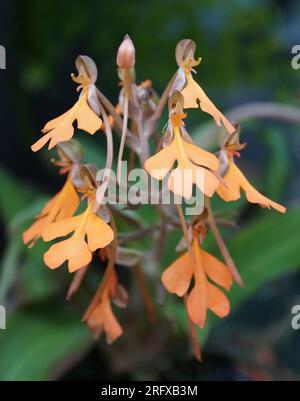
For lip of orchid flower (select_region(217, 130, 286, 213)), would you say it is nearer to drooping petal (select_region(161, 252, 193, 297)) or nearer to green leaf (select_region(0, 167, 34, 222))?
drooping petal (select_region(161, 252, 193, 297))

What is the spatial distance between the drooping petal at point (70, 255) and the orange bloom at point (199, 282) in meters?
0.06

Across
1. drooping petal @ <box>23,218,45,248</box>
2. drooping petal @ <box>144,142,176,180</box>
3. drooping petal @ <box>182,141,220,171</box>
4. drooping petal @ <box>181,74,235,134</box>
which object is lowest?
drooping petal @ <box>23,218,45,248</box>

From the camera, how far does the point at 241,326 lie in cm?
65

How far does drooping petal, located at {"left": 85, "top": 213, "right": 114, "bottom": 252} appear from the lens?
1.09 feet

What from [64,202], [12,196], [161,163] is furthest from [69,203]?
[12,196]

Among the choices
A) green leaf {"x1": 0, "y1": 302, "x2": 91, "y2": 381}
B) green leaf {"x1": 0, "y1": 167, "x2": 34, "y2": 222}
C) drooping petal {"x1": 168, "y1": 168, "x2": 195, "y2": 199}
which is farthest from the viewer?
green leaf {"x1": 0, "y1": 167, "x2": 34, "y2": 222}

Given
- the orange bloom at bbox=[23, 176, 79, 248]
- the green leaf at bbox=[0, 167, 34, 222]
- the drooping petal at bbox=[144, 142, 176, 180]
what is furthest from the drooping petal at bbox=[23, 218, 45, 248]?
the green leaf at bbox=[0, 167, 34, 222]

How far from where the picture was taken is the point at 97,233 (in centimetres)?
34

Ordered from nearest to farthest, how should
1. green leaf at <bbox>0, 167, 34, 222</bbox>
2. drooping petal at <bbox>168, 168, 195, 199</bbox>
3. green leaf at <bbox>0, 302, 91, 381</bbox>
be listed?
drooping petal at <bbox>168, 168, 195, 199</bbox>
green leaf at <bbox>0, 302, 91, 381</bbox>
green leaf at <bbox>0, 167, 34, 222</bbox>

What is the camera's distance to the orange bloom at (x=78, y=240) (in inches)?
12.9

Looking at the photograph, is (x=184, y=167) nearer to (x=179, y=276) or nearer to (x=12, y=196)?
(x=179, y=276)

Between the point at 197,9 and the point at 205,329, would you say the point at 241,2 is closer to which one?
the point at 197,9

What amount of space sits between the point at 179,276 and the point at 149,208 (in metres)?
0.23
